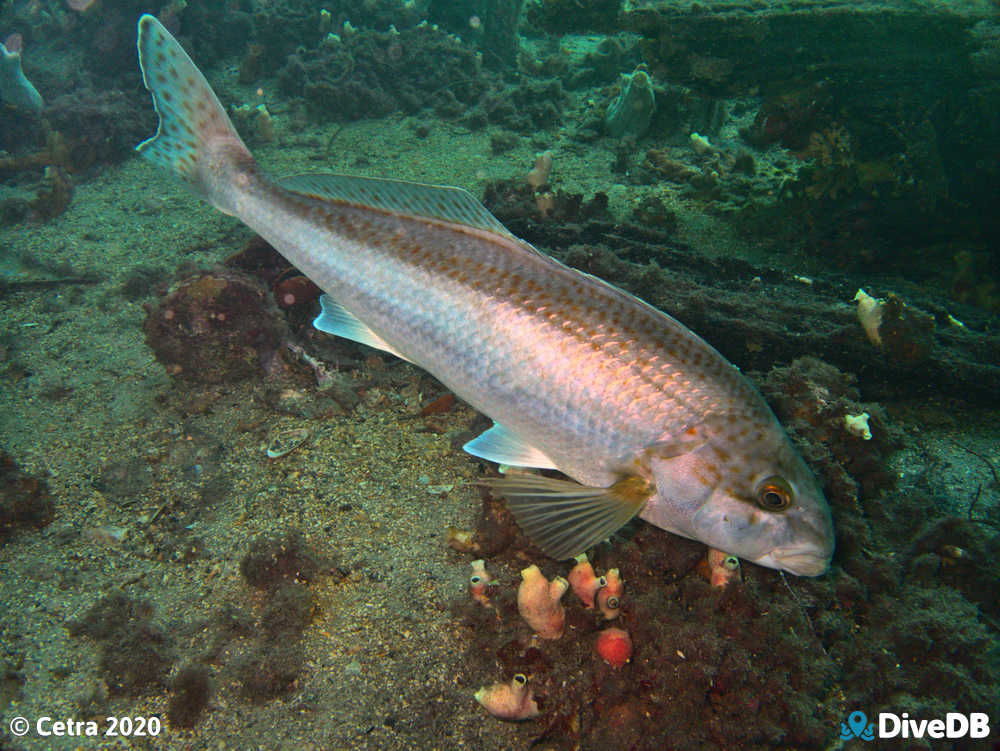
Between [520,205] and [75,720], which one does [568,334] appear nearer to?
[75,720]

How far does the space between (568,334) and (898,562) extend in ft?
7.51

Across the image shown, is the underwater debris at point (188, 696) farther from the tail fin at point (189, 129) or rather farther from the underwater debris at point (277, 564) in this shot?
the tail fin at point (189, 129)

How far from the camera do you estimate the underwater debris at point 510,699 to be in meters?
2.26

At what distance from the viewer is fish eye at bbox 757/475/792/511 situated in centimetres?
211

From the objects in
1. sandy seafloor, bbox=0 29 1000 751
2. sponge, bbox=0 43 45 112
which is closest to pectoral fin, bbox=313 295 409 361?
sandy seafloor, bbox=0 29 1000 751

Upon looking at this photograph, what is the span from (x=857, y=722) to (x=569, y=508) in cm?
161

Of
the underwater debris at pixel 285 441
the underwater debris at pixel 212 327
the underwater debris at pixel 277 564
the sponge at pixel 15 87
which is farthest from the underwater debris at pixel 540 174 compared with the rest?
the sponge at pixel 15 87

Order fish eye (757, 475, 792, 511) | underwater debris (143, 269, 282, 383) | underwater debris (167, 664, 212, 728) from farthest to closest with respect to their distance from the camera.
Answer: underwater debris (143, 269, 282, 383), underwater debris (167, 664, 212, 728), fish eye (757, 475, 792, 511)

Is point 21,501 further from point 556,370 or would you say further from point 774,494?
point 774,494

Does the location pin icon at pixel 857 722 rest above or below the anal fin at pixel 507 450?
below

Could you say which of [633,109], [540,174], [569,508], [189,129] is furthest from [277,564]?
[633,109]

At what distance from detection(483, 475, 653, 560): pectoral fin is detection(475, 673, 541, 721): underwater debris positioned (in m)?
0.60

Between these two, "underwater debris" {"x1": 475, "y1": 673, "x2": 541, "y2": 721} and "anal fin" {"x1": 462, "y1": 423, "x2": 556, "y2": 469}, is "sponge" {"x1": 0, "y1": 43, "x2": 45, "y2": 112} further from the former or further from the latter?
"underwater debris" {"x1": 475, "y1": 673, "x2": 541, "y2": 721}

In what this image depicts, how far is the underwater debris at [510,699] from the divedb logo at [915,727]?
1.41 meters
